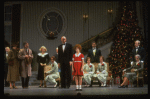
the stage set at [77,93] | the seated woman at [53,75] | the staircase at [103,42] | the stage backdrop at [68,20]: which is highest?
the stage backdrop at [68,20]

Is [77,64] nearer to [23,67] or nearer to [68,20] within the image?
[23,67]

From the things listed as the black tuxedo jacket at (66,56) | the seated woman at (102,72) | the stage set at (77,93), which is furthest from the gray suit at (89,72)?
the stage set at (77,93)

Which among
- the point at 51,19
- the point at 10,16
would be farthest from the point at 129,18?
the point at 10,16

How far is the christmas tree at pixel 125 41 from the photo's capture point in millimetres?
10234

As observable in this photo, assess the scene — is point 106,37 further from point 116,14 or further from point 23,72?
point 23,72

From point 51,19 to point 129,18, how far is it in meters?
4.49

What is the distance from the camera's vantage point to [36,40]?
1293 centimetres

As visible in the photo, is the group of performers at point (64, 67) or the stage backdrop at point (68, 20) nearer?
the group of performers at point (64, 67)

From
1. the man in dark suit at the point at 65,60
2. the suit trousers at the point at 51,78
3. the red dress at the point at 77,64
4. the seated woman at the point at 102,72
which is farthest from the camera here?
the seated woman at the point at 102,72

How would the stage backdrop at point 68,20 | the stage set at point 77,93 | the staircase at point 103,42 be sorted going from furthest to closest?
the stage backdrop at point 68,20 < the staircase at point 103,42 < the stage set at point 77,93

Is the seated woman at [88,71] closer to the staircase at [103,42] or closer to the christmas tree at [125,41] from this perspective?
the christmas tree at [125,41]

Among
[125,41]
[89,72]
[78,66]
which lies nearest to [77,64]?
[78,66]

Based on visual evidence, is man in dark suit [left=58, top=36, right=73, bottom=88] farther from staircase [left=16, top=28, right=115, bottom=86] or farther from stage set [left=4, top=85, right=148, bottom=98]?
staircase [left=16, top=28, right=115, bottom=86]

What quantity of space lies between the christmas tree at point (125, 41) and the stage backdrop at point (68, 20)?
2311mm
